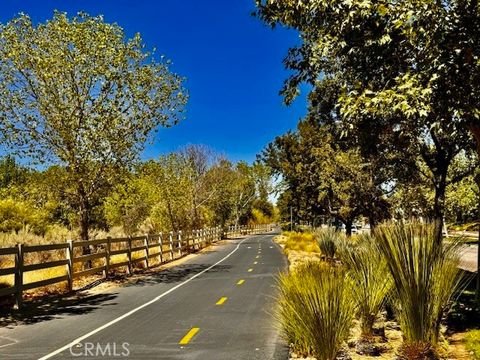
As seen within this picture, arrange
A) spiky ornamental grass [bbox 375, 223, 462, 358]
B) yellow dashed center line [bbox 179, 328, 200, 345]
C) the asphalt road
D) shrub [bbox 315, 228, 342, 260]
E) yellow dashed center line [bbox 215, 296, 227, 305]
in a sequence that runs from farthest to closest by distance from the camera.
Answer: shrub [bbox 315, 228, 342, 260]
yellow dashed center line [bbox 215, 296, 227, 305]
yellow dashed center line [bbox 179, 328, 200, 345]
the asphalt road
spiky ornamental grass [bbox 375, 223, 462, 358]

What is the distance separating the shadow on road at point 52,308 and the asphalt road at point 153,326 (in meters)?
0.02

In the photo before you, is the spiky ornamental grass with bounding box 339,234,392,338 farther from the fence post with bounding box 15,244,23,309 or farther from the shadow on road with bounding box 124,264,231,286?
the shadow on road with bounding box 124,264,231,286

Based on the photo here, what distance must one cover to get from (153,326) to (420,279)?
5.65 m

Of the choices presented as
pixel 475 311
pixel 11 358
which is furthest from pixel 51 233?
pixel 475 311

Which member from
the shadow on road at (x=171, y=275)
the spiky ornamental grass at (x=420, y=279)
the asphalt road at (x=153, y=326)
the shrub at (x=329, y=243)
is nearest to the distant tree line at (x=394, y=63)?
the spiky ornamental grass at (x=420, y=279)

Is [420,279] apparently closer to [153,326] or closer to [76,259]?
[153,326]

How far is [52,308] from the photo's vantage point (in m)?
12.3

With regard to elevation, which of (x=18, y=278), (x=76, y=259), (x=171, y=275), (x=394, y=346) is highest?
(x=76, y=259)

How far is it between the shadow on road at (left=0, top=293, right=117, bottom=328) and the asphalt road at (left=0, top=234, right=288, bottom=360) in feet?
0.07

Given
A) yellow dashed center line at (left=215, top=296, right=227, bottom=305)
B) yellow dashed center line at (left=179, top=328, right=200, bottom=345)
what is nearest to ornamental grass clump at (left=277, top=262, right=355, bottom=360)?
yellow dashed center line at (left=179, top=328, right=200, bottom=345)

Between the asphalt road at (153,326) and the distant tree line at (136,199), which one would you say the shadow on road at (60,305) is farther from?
the distant tree line at (136,199)

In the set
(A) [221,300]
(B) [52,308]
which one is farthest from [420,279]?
(B) [52,308]

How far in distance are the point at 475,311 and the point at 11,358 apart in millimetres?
7961

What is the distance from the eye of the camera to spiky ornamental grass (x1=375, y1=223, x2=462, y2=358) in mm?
6164
